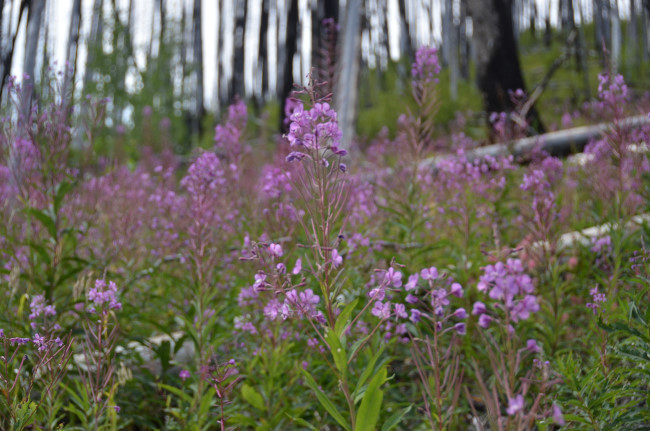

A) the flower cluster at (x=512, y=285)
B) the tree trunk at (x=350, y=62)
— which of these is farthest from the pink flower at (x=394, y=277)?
the tree trunk at (x=350, y=62)

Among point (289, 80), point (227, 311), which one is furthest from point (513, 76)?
point (227, 311)

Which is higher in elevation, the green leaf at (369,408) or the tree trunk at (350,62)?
the tree trunk at (350,62)

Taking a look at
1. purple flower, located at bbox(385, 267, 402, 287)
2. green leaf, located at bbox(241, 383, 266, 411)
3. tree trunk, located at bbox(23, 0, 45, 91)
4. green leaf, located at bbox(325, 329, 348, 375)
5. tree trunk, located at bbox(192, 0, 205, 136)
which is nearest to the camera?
green leaf, located at bbox(325, 329, 348, 375)

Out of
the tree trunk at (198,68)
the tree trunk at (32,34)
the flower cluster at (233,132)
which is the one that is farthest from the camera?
the tree trunk at (198,68)

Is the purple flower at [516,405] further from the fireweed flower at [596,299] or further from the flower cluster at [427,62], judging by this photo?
the flower cluster at [427,62]

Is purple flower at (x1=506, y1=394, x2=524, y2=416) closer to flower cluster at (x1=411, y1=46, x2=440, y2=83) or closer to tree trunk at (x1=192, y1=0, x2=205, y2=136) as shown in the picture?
flower cluster at (x1=411, y1=46, x2=440, y2=83)

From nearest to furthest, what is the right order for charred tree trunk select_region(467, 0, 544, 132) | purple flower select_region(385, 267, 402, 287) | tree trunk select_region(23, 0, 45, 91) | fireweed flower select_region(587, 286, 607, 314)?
purple flower select_region(385, 267, 402, 287) < fireweed flower select_region(587, 286, 607, 314) < tree trunk select_region(23, 0, 45, 91) < charred tree trunk select_region(467, 0, 544, 132)

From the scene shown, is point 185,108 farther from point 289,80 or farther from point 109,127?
point 289,80

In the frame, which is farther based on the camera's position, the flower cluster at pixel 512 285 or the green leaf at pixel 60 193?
the green leaf at pixel 60 193

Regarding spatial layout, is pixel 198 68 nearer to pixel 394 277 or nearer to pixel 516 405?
pixel 394 277

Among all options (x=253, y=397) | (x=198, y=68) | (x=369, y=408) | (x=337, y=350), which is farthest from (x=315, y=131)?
(x=198, y=68)

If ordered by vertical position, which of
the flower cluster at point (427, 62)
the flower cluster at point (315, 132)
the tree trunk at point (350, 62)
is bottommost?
the flower cluster at point (315, 132)

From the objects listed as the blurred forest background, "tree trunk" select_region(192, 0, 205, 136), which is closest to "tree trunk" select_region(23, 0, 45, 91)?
the blurred forest background

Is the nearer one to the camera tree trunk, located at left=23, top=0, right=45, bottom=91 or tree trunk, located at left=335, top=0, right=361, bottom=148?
tree trunk, located at left=23, top=0, right=45, bottom=91
